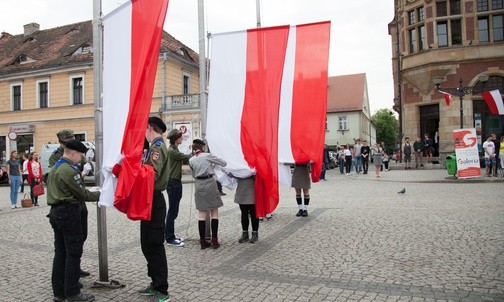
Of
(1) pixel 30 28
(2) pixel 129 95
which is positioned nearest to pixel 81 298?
(2) pixel 129 95

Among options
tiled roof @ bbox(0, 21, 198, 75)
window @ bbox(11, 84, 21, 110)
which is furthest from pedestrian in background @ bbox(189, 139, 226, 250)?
window @ bbox(11, 84, 21, 110)

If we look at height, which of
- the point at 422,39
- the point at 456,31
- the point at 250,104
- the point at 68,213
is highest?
the point at 456,31

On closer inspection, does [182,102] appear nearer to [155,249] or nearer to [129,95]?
[129,95]

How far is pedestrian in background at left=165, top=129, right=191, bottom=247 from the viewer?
718cm

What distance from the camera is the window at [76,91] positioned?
1325 inches

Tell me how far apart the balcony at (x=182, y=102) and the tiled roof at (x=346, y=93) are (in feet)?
99.5

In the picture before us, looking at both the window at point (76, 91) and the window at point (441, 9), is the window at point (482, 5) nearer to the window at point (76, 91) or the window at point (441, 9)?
the window at point (441, 9)

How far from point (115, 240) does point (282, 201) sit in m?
6.35

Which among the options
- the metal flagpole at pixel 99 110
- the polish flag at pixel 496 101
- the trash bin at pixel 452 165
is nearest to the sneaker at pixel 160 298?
the metal flagpole at pixel 99 110

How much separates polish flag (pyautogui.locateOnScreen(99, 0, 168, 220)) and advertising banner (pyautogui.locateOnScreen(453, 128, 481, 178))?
1570 centimetres

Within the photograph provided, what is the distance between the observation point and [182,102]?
31125 mm

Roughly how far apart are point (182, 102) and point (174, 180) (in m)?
24.2

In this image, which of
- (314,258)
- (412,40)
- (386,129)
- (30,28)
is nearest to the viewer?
(314,258)

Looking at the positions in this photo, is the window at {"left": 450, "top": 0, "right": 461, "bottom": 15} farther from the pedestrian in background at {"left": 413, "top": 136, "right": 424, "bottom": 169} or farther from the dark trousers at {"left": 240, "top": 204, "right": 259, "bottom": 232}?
the dark trousers at {"left": 240, "top": 204, "right": 259, "bottom": 232}
